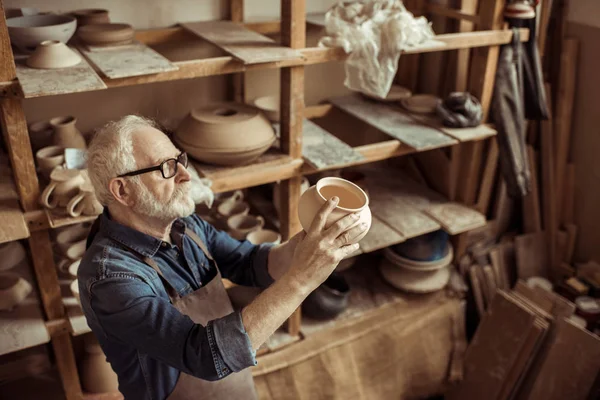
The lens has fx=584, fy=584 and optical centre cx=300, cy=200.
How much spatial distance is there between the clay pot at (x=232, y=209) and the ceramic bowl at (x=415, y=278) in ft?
3.02

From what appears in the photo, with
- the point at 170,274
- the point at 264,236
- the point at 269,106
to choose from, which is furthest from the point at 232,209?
the point at 170,274

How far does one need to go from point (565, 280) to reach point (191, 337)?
101 inches

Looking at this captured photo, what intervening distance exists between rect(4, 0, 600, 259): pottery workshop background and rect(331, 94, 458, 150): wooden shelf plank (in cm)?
21

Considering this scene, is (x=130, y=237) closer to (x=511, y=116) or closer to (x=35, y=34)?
(x=35, y=34)

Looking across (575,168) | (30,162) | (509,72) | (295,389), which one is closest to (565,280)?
(575,168)

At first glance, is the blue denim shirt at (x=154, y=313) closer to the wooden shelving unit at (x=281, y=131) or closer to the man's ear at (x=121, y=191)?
→ the man's ear at (x=121, y=191)

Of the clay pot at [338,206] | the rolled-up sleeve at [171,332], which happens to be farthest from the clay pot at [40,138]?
the clay pot at [338,206]

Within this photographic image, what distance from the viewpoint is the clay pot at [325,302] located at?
2949 mm

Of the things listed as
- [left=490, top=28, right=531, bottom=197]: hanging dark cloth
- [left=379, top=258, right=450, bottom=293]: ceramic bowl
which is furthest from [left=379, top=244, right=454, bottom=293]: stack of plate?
[left=490, top=28, right=531, bottom=197]: hanging dark cloth

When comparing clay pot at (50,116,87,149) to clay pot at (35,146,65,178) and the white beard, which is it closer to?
clay pot at (35,146,65,178)

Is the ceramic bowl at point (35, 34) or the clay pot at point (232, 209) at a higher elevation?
the ceramic bowl at point (35, 34)

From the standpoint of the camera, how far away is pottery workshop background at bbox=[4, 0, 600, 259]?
263 cm

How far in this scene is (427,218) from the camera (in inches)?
119

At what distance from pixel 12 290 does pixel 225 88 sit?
1375 millimetres
